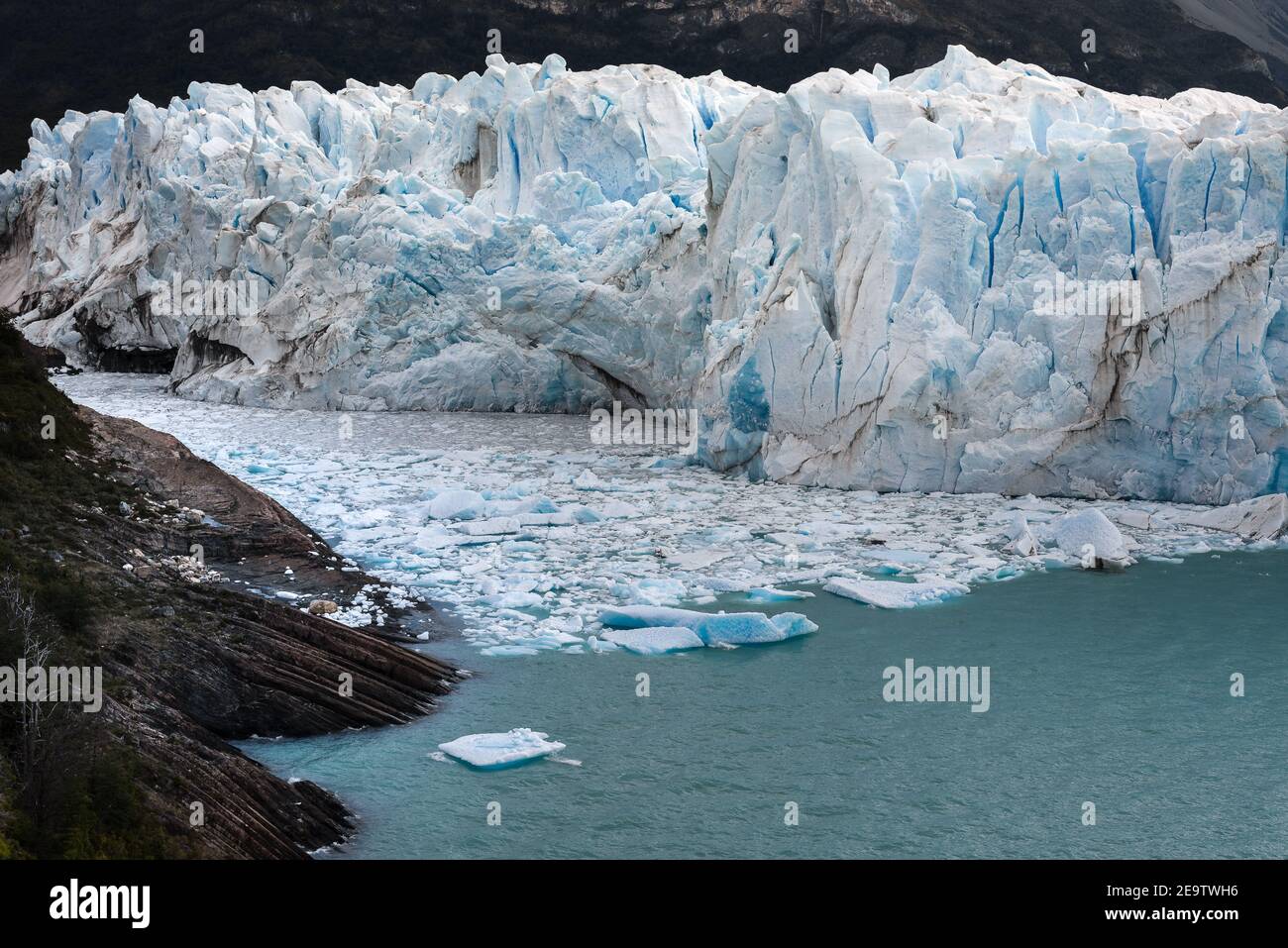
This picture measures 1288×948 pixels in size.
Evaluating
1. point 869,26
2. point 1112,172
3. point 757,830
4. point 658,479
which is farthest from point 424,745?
point 869,26

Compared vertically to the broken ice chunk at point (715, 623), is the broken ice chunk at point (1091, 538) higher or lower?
higher

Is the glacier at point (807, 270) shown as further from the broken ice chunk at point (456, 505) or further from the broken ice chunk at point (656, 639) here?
the broken ice chunk at point (656, 639)

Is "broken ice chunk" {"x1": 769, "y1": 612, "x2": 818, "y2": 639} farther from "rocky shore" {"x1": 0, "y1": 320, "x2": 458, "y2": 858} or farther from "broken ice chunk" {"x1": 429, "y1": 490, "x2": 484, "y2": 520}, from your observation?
"broken ice chunk" {"x1": 429, "y1": 490, "x2": 484, "y2": 520}

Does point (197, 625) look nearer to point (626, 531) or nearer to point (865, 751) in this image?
point (865, 751)

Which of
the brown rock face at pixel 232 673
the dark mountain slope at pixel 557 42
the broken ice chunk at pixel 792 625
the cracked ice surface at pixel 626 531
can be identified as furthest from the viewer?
the dark mountain slope at pixel 557 42

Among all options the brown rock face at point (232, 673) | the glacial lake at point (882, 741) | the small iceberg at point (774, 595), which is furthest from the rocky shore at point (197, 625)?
the small iceberg at point (774, 595)
